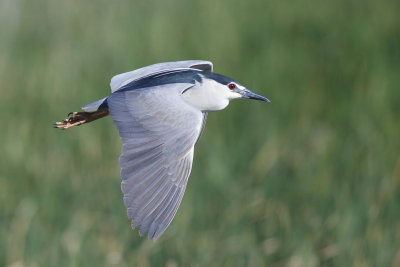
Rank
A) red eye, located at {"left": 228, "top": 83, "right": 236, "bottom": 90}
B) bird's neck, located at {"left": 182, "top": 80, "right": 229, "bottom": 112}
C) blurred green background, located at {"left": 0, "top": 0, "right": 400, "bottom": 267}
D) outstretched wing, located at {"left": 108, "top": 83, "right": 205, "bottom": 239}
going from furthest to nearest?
1. blurred green background, located at {"left": 0, "top": 0, "right": 400, "bottom": 267}
2. red eye, located at {"left": 228, "top": 83, "right": 236, "bottom": 90}
3. bird's neck, located at {"left": 182, "top": 80, "right": 229, "bottom": 112}
4. outstretched wing, located at {"left": 108, "top": 83, "right": 205, "bottom": 239}

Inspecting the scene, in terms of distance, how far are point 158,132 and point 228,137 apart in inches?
103

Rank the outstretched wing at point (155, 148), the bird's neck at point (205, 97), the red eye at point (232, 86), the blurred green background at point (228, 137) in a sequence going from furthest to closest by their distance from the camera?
the blurred green background at point (228, 137) → the red eye at point (232, 86) → the bird's neck at point (205, 97) → the outstretched wing at point (155, 148)

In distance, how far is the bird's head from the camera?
3398 mm

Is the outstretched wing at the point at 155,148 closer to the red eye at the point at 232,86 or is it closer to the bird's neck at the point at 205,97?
the bird's neck at the point at 205,97

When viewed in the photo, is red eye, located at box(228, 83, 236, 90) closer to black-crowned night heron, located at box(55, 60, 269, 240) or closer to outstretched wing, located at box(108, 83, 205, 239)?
black-crowned night heron, located at box(55, 60, 269, 240)

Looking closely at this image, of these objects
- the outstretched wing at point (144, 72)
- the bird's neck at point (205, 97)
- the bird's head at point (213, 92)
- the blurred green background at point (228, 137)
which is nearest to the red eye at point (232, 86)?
the bird's head at point (213, 92)

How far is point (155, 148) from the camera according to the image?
3078 millimetres

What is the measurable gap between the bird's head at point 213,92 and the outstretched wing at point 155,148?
134 mm

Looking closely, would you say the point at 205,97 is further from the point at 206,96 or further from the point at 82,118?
the point at 82,118

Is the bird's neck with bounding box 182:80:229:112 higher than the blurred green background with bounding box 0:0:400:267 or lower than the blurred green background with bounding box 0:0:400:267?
higher

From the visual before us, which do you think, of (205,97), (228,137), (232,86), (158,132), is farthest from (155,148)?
(228,137)

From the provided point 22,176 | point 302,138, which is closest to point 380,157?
point 302,138

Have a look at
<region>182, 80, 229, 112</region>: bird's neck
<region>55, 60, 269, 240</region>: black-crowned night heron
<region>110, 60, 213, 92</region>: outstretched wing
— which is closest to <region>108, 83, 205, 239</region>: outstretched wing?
<region>55, 60, 269, 240</region>: black-crowned night heron

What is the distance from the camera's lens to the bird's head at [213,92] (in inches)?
134
